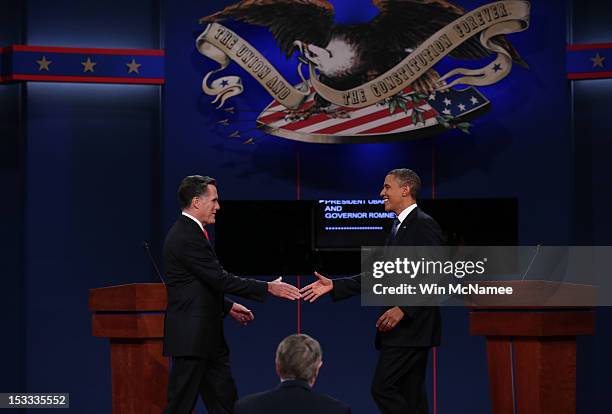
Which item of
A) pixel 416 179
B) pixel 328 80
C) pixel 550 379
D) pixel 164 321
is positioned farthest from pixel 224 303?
pixel 328 80

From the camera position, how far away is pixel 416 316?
16.0ft

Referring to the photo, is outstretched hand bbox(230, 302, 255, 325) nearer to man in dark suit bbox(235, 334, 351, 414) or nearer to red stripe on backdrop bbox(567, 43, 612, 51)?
man in dark suit bbox(235, 334, 351, 414)

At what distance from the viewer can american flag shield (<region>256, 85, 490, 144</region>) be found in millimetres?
7020

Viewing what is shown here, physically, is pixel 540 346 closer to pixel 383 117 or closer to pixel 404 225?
pixel 404 225

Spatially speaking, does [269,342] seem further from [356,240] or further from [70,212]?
[70,212]

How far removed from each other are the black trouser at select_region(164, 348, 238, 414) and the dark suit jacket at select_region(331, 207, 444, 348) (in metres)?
0.85

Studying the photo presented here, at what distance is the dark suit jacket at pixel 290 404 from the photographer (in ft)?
9.57

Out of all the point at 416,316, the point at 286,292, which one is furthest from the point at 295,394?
the point at 286,292

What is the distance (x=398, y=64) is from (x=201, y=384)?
122 inches

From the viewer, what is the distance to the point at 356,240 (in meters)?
7.07

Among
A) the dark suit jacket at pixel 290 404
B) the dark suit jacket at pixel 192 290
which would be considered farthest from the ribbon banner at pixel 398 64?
the dark suit jacket at pixel 290 404

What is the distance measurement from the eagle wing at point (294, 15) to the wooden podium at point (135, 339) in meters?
2.57

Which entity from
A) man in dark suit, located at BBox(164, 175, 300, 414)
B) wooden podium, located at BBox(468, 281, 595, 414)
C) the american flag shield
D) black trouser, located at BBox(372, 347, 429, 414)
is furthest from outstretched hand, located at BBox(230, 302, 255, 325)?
the american flag shield

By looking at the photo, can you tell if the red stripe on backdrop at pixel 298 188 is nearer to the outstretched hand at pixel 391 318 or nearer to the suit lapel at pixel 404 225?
the suit lapel at pixel 404 225
